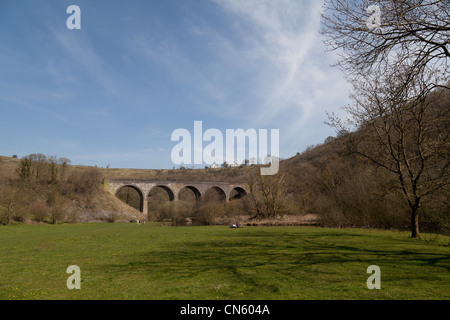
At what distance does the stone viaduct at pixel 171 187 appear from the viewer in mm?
67275

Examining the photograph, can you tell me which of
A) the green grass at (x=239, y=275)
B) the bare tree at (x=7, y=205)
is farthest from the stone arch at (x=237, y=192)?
the green grass at (x=239, y=275)

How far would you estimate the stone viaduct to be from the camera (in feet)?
221

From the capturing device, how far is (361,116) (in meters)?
14.2

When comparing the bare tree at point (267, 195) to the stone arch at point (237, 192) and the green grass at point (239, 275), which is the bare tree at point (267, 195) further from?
the stone arch at point (237, 192)

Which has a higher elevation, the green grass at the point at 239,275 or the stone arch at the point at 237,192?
the green grass at the point at 239,275

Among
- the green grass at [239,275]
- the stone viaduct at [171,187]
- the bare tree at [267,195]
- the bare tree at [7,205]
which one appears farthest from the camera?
the stone viaduct at [171,187]

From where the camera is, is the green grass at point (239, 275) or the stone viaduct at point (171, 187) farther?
the stone viaduct at point (171, 187)

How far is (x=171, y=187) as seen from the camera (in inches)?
2943

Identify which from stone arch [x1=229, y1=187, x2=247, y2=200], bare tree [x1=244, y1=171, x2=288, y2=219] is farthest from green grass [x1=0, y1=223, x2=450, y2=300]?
stone arch [x1=229, y1=187, x2=247, y2=200]

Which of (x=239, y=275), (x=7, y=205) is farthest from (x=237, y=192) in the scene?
(x=239, y=275)

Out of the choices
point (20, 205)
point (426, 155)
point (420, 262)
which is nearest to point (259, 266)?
point (420, 262)

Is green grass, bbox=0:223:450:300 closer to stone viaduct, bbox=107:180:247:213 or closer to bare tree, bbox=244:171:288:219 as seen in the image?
bare tree, bbox=244:171:288:219

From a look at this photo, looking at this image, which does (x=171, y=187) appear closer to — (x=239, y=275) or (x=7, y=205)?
(x=7, y=205)

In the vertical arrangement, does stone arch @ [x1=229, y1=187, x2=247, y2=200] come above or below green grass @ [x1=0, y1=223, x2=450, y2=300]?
below
